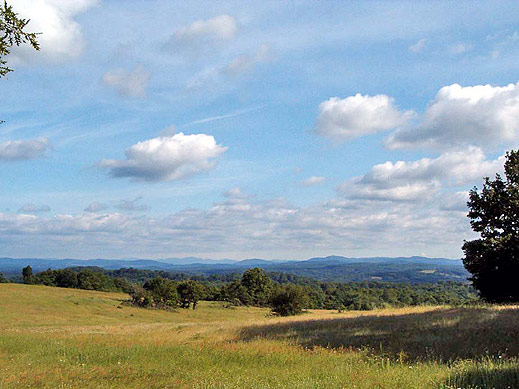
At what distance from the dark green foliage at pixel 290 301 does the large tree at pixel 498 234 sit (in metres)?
34.4

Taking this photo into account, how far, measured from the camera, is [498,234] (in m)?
33.0

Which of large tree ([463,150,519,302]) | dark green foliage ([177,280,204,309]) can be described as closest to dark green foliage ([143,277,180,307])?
dark green foliage ([177,280,204,309])

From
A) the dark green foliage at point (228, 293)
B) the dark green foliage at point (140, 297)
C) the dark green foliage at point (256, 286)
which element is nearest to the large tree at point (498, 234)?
the dark green foliage at point (228, 293)

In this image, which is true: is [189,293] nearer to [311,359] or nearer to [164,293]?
[164,293]

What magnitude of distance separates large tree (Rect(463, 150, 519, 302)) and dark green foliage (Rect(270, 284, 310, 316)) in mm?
34374

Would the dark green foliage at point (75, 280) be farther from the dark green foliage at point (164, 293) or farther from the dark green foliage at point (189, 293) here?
the dark green foliage at point (189, 293)

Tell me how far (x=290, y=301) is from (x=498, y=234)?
38.6 metres

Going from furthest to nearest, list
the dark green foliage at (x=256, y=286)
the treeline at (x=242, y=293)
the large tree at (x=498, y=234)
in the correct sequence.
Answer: the dark green foliage at (x=256, y=286) → the treeline at (x=242, y=293) → the large tree at (x=498, y=234)

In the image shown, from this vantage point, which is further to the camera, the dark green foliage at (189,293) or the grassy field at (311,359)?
the dark green foliage at (189,293)

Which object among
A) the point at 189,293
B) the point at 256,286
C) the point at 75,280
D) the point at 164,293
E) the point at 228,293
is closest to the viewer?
the point at 164,293

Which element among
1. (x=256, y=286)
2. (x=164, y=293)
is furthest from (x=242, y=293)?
(x=164, y=293)

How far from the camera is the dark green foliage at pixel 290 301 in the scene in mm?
66250

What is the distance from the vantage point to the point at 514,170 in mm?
32656

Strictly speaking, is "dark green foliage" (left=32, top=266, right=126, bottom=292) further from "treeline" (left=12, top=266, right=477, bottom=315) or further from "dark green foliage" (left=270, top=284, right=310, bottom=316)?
"dark green foliage" (left=270, top=284, right=310, bottom=316)
